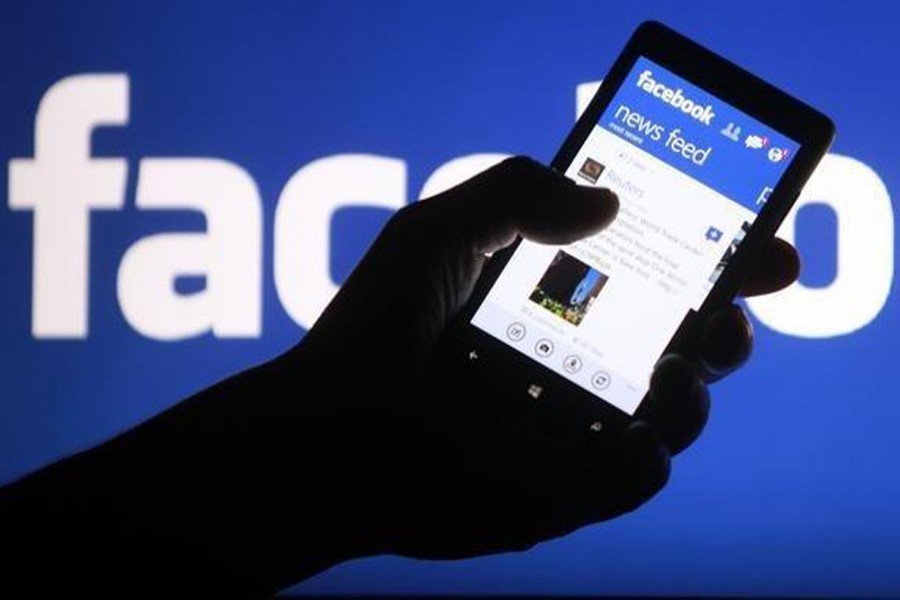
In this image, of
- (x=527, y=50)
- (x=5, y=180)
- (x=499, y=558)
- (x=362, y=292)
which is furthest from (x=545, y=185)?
(x=5, y=180)

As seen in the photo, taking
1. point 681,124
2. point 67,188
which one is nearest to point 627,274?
point 681,124

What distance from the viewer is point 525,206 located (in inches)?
37.3

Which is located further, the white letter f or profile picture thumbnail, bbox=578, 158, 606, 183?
the white letter f

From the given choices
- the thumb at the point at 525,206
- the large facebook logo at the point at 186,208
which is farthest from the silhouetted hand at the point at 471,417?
the large facebook logo at the point at 186,208

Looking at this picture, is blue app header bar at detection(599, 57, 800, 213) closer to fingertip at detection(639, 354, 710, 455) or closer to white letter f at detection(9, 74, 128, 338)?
fingertip at detection(639, 354, 710, 455)

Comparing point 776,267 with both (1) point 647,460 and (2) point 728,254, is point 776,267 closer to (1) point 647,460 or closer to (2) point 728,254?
(2) point 728,254

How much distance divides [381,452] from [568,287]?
0.22 meters

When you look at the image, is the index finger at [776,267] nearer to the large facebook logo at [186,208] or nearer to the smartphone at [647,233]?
the smartphone at [647,233]

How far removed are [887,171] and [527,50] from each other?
Result: 19.6 inches

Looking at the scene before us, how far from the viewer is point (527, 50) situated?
151 cm

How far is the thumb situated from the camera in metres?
0.94

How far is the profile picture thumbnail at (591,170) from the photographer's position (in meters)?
0.99

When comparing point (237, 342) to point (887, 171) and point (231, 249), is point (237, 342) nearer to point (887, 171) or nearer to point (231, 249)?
point (231, 249)

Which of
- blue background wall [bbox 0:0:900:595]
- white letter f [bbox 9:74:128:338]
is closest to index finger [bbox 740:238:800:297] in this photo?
blue background wall [bbox 0:0:900:595]
